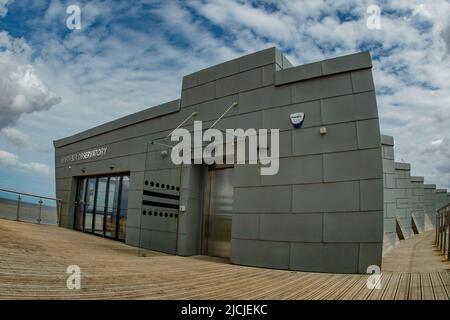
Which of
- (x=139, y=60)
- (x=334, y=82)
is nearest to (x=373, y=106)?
(x=334, y=82)

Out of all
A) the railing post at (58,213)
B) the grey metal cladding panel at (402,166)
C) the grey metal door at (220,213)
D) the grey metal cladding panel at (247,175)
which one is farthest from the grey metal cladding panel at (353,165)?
the railing post at (58,213)

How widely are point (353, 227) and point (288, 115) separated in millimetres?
2460

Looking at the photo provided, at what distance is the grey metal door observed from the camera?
7235 millimetres

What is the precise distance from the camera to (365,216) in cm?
498

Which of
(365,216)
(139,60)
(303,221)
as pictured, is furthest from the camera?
(139,60)

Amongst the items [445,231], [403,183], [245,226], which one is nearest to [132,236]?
[245,226]

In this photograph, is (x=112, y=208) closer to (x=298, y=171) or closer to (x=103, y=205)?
(x=103, y=205)

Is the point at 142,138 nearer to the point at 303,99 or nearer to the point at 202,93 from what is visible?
the point at 202,93

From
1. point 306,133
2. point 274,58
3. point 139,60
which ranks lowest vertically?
point 306,133

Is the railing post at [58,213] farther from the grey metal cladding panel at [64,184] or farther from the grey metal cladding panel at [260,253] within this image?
the grey metal cladding panel at [260,253]

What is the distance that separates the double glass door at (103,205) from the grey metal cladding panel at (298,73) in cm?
632

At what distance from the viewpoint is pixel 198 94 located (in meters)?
7.81
